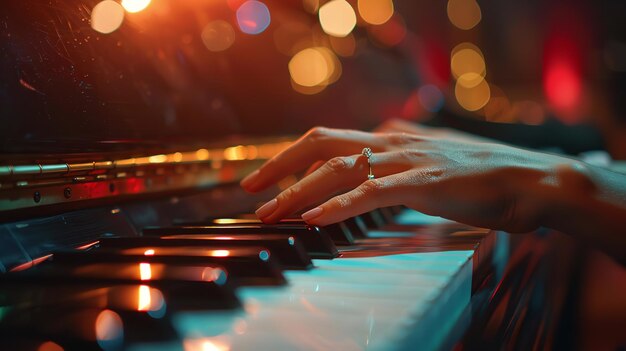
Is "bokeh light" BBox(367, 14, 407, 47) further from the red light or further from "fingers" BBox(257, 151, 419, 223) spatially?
the red light

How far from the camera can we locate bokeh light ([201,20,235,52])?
5.17 ft

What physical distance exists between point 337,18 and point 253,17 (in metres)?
0.72

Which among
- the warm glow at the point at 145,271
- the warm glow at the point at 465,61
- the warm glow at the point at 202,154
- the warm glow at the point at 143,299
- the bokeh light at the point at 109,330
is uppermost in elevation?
the warm glow at the point at 465,61

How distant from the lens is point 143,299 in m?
0.56

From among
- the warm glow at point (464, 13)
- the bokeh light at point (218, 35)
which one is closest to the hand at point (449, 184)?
the bokeh light at point (218, 35)

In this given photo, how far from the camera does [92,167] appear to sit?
3.11 feet

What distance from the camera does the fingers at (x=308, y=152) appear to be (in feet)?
3.96

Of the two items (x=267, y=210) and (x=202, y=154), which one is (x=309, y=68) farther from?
(x=267, y=210)

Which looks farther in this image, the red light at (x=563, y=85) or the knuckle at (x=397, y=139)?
the red light at (x=563, y=85)

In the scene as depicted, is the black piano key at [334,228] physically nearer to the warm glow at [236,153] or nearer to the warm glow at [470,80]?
the warm glow at [236,153]

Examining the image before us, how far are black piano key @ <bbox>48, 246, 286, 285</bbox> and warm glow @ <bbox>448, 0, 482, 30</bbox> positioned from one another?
7.11m

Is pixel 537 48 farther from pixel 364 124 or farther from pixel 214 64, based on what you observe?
pixel 214 64

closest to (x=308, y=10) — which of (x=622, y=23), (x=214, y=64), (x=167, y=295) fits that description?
(x=214, y=64)

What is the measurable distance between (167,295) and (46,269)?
21 cm
